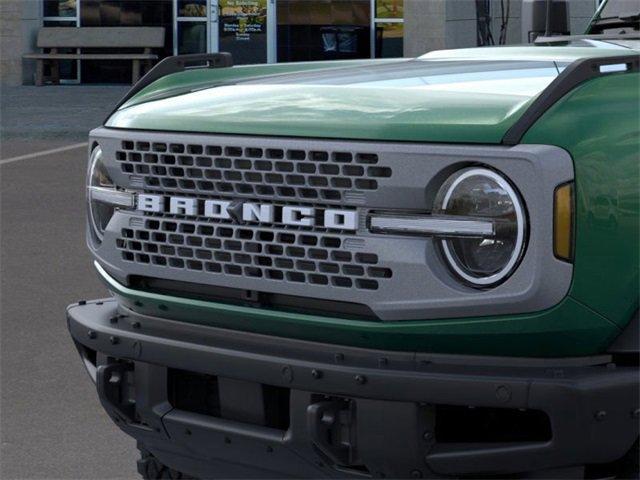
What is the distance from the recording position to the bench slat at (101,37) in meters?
27.0

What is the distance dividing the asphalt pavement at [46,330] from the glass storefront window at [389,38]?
1116 centimetres

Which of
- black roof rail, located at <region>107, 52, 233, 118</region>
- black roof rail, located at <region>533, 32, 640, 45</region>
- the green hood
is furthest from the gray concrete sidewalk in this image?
the green hood

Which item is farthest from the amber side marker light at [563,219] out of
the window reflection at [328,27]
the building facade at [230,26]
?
the window reflection at [328,27]

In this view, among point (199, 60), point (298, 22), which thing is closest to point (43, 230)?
point (199, 60)

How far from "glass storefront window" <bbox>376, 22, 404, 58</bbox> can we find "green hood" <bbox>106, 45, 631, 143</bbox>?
22510 millimetres

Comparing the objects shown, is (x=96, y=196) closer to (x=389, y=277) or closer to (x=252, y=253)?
(x=252, y=253)

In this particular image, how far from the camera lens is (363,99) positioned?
367 cm

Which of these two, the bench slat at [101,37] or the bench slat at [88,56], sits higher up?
the bench slat at [101,37]

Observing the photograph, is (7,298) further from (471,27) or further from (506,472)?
(471,27)

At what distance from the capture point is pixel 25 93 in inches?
982

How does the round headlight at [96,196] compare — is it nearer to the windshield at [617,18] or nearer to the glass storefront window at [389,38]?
the windshield at [617,18]

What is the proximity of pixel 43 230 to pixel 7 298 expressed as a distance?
2.54m

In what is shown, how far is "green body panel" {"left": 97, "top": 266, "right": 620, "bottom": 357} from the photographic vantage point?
330 centimetres

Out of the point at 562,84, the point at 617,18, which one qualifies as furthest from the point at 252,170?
the point at 617,18
